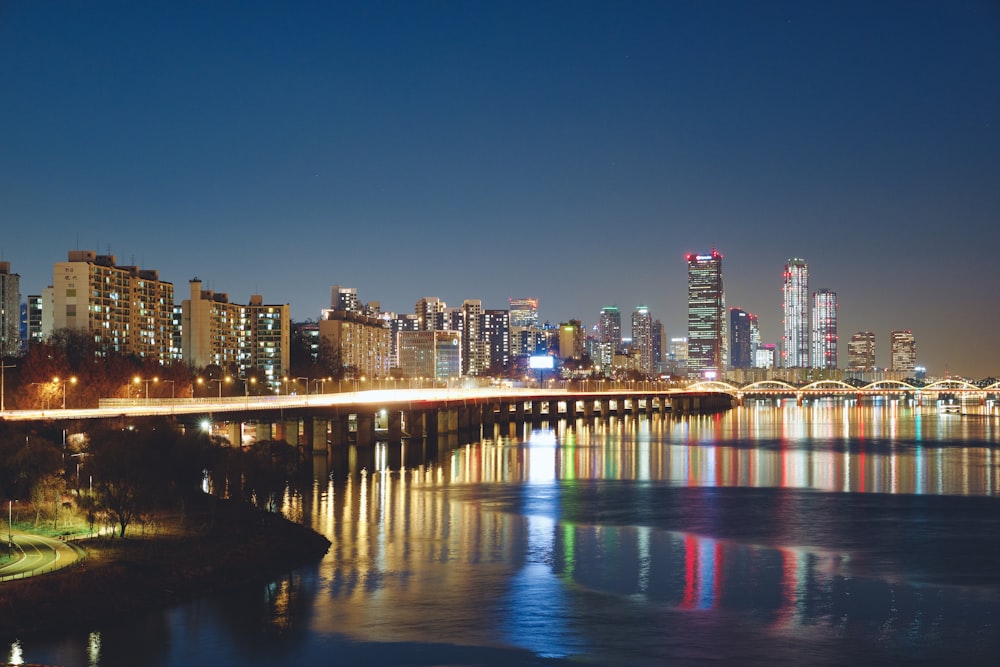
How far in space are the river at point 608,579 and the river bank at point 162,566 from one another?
2.74ft

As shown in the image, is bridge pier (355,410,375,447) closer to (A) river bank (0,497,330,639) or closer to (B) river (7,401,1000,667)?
(B) river (7,401,1000,667)

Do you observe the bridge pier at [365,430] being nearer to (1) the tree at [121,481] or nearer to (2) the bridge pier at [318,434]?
(2) the bridge pier at [318,434]

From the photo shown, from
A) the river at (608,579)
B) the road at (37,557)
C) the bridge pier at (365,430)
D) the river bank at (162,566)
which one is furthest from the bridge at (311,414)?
the road at (37,557)

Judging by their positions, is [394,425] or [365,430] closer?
[365,430]

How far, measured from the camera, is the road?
119ft

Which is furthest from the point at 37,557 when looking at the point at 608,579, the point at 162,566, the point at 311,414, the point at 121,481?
the point at 311,414

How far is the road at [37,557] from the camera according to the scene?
119ft

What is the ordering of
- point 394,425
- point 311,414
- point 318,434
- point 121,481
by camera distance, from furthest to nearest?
point 394,425, point 318,434, point 311,414, point 121,481

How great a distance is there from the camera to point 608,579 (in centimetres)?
4434

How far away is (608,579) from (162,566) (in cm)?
1782

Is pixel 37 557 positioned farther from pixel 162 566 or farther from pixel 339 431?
pixel 339 431

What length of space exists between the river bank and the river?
84 centimetres

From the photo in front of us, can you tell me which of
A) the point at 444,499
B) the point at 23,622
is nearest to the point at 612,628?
the point at 23,622

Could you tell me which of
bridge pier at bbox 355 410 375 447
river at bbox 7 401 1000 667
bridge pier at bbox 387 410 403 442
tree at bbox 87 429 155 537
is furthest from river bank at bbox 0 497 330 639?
bridge pier at bbox 387 410 403 442
